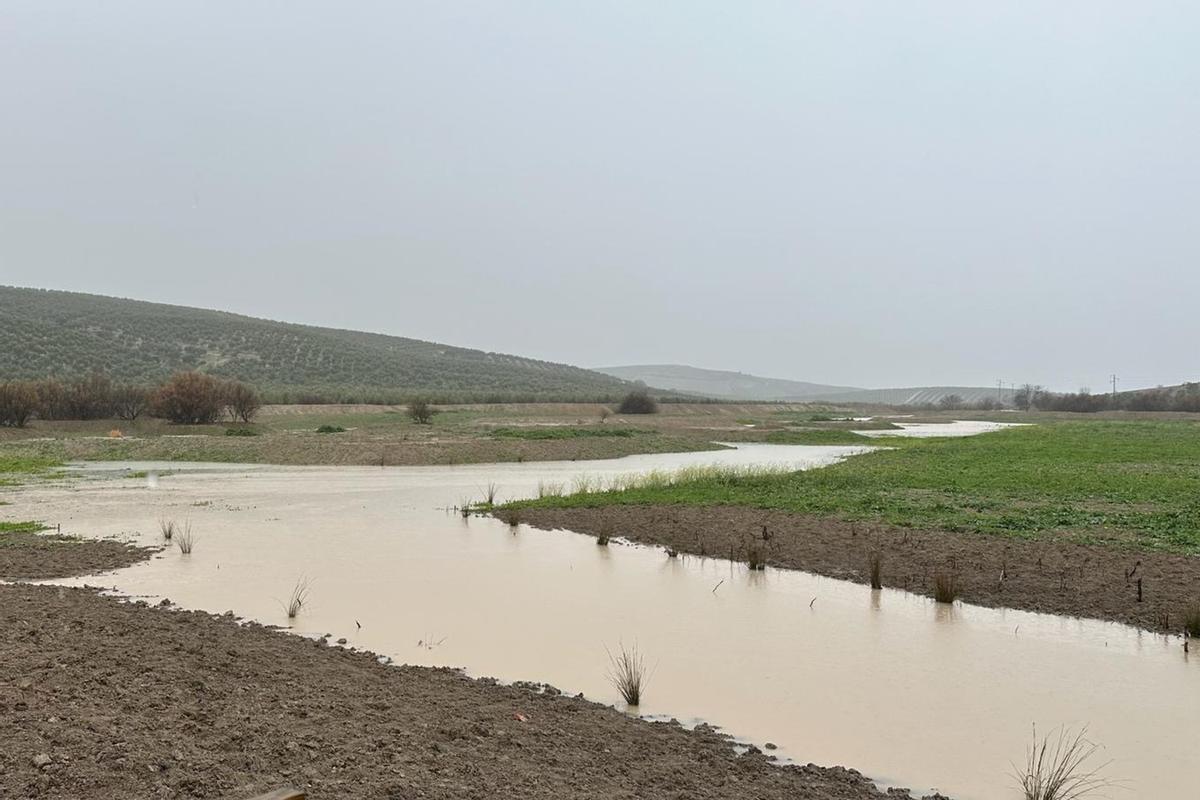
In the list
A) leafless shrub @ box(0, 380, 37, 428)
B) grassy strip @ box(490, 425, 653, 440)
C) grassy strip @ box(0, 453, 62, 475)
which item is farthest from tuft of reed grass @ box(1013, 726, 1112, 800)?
leafless shrub @ box(0, 380, 37, 428)

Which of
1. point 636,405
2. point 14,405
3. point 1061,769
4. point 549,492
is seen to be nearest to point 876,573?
point 1061,769

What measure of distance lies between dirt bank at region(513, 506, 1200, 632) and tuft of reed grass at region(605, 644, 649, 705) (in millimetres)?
4813

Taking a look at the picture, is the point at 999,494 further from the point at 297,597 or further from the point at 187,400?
the point at 187,400

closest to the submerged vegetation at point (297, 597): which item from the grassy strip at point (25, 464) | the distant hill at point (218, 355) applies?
the grassy strip at point (25, 464)

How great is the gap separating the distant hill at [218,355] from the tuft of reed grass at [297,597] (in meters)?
53.0

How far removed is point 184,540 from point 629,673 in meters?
10.3

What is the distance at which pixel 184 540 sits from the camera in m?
14.0

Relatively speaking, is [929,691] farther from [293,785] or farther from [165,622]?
[165,622]

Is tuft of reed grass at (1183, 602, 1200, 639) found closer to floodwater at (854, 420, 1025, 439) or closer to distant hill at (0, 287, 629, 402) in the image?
floodwater at (854, 420, 1025, 439)

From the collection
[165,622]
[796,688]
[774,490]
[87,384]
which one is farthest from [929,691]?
[87,384]

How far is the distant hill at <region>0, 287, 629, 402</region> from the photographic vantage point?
6875cm

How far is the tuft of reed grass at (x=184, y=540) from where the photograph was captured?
1325 centimetres

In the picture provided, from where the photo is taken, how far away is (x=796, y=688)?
24.1 feet

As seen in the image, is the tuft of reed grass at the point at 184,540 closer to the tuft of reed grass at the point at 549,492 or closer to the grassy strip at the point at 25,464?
the tuft of reed grass at the point at 549,492
